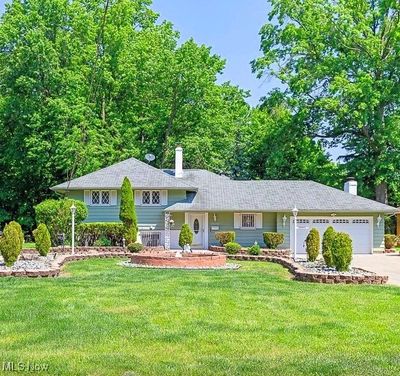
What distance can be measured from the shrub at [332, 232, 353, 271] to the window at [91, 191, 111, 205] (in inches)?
581

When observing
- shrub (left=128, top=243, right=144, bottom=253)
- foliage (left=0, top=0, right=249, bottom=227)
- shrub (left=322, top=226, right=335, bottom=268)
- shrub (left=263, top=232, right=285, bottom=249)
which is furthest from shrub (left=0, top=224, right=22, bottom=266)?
foliage (left=0, top=0, right=249, bottom=227)

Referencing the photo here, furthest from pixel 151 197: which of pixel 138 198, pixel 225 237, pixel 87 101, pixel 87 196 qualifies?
pixel 87 101

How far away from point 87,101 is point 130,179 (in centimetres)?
852

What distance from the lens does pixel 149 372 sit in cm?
Answer: 539

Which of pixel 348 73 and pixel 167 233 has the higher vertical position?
pixel 348 73

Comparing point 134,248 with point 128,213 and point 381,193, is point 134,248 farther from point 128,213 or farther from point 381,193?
point 381,193

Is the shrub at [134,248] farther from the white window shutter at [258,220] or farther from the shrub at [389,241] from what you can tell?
the shrub at [389,241]

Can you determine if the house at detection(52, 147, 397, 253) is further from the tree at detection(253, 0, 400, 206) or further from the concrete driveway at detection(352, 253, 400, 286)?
the tree at detection(253, 0, 400, 206)

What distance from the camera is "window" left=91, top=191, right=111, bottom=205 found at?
27000mm

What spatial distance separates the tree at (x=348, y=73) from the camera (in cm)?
3056

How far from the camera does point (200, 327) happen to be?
758 cm

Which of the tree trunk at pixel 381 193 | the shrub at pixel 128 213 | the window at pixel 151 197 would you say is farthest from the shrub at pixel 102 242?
the tree trunk at pixel 381 193

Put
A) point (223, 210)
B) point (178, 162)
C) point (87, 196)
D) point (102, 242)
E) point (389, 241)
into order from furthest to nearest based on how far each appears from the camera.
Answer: point (178, 162) → point (389, 241) → point (87, 196) → point (223, 210) → point (102, 242)

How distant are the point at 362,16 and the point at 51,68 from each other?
727 inches
